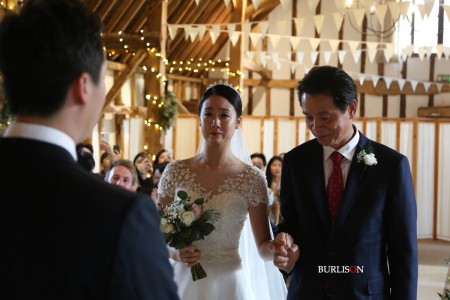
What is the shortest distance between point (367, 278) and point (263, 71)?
1370 centimetres

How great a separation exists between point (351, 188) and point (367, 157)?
0.13m

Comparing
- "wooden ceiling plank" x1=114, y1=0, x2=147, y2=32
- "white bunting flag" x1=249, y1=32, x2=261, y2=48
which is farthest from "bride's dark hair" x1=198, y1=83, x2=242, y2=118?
"wooden ceiling plank" x1=114, y1=0, x2=147, y2=32

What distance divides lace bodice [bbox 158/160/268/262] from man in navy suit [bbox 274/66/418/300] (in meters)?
0.69

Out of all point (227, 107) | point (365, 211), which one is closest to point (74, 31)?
point (365, 211)

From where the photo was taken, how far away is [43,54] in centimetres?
117

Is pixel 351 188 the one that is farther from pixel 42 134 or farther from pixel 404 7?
pixel 404 7

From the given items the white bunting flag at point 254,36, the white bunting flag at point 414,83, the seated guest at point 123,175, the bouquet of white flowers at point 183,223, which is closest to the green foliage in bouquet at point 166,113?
the white bunting flag at point 254,36

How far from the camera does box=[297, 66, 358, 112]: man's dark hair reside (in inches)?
105

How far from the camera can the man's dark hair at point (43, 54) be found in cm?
117

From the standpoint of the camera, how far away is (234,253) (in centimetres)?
343

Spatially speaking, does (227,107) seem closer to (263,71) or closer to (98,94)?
(98,94)

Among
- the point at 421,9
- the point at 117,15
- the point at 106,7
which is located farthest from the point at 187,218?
the point at 117,15

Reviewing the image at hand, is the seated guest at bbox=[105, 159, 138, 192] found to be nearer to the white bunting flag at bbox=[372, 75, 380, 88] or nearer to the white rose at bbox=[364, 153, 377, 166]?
the white rose at bbox=[364, 153, 377, 166]

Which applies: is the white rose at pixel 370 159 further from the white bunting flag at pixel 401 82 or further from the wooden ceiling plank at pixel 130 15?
the white bunting flag at pixel 401 82
